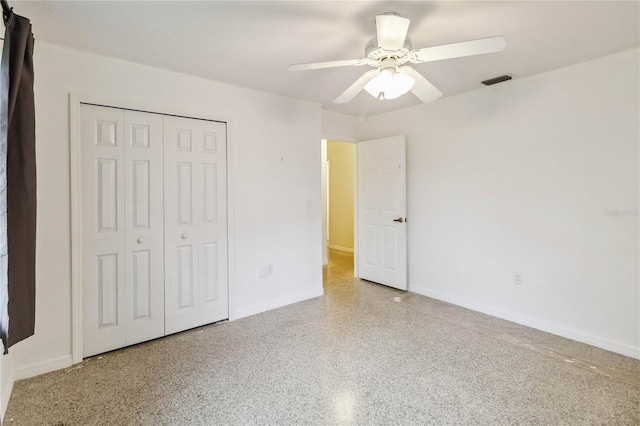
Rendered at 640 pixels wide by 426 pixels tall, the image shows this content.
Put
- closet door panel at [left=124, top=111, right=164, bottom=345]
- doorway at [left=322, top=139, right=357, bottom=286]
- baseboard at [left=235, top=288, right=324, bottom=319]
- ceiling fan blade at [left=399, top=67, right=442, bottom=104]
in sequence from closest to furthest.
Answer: ceiling fan blade at [left=399, top=67, right=442, bottom=104], closet door panel at [left=124, top=111, right=164, bottom=345], baseboard at [left=235, top=288, right=324, bottom=319], doorway at [left=322, top=139, right=357, bottom=286]

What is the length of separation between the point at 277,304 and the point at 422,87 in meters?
2.62

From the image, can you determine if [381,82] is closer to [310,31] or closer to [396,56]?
[396,56]

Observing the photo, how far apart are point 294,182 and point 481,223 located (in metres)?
2.11

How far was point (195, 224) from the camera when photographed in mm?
2920

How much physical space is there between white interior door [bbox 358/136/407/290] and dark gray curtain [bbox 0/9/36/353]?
11.4 feet

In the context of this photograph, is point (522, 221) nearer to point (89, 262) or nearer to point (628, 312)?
point (628, 312)

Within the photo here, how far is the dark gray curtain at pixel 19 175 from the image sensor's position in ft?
4.91

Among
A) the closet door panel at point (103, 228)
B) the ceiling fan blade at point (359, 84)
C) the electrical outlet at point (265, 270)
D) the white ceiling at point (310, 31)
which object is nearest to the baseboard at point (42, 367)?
the closet door panel at point (103, 228)

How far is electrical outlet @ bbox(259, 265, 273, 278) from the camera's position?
3.37 metres

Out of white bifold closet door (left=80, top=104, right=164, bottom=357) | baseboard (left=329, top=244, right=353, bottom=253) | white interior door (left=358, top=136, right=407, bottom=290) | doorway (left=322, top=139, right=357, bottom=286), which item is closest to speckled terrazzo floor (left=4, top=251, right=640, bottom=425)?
white bifold closet door (left=80, top=104, right=164, bottom=357)

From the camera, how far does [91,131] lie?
7.87 feet

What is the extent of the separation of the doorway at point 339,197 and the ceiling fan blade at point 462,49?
170 inches

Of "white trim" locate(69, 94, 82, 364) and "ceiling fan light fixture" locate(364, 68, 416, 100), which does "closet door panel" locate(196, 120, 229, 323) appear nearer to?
"white trim" locate(69, 94, 82, 364)

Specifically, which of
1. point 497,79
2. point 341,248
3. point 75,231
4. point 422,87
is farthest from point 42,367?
point 341,248
